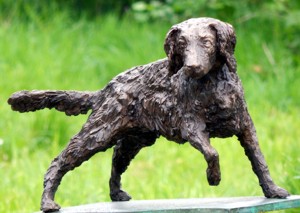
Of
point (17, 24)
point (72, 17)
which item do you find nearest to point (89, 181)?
point (17, 24)

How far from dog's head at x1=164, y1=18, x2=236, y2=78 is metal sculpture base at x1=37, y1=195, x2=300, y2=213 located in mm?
523

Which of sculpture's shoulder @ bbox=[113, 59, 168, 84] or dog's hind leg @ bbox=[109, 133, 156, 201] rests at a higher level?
sculpture's shoulder @ bbox=[113, 59, 168, 84]

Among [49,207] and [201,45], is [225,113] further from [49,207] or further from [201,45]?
[49,207]

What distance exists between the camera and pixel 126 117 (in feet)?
11.0

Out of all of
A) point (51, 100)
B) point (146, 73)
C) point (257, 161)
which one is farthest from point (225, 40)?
point (51, 100)

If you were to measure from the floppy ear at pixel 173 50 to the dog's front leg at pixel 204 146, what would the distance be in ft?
0.81

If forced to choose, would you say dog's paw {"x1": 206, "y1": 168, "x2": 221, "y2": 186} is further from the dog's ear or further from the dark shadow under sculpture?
the dog's ear

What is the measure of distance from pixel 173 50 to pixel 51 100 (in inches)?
Result: 29.8

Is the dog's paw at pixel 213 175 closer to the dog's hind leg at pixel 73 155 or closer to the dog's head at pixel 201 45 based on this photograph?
the dog's head at pixel 201 45

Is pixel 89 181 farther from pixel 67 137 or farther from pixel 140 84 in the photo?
pixel 140 84

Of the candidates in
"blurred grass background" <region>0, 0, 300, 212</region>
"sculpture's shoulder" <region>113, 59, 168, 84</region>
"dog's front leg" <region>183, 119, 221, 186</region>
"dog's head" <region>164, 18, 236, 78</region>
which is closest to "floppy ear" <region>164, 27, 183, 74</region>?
"dog's head" <region>164, 18, 236, 78</region>

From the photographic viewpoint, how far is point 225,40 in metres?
3.09

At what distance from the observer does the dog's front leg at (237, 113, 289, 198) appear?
328 centimetres

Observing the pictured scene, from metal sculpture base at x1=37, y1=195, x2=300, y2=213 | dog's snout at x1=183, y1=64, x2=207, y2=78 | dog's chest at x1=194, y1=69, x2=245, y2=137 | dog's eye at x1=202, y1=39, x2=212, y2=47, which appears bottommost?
metal sculpture base at x1=37, y1=195, x2=300, y2=213
